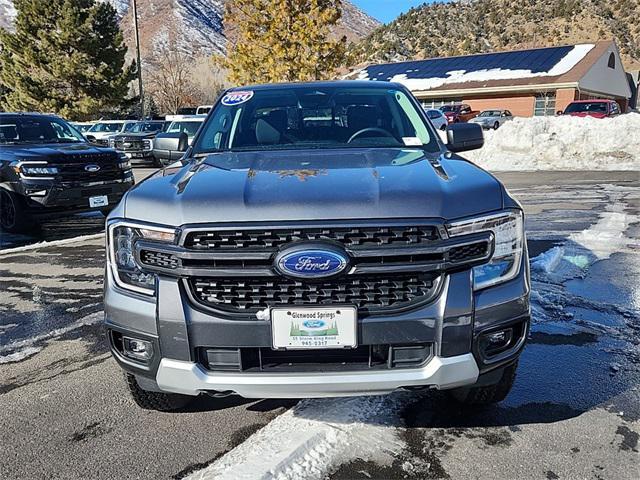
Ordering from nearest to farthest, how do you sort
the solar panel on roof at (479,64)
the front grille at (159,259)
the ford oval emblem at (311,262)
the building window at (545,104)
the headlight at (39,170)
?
the ford oval emblem at (311,262), the front grille at (159,259), the headlight at (39,170), the building window at (545,104), the solar panel on roof at (479,64)

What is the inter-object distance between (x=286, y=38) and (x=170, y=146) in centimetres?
1743

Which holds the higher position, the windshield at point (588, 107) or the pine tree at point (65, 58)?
the pine tree at point (65, 58)

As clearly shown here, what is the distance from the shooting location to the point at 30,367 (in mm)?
3605

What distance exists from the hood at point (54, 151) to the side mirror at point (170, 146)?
4.33 metres

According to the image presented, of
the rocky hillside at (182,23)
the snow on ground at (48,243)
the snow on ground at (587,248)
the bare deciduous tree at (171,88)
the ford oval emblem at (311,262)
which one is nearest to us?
the ford oval emblem at (311,262)

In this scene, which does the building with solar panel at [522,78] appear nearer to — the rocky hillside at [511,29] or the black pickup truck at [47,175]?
the rocky hillside at [511,29]

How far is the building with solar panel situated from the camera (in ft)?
114

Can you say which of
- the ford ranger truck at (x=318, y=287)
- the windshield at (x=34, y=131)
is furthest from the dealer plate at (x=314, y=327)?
the windshield at (x=34, y=131)

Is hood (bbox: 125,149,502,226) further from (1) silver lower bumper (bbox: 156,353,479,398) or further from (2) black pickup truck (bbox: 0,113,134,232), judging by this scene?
(2) black pickup truck (bbox: 0,113,134,232)

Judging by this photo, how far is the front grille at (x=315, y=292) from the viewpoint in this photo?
7.44ft

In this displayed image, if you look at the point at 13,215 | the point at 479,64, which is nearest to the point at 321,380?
the point at 13,215

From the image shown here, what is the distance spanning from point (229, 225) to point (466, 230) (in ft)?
3.25

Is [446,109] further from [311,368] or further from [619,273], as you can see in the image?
[311,368]

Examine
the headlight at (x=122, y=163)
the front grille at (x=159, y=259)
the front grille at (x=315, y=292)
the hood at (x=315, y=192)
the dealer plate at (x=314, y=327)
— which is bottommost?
the headlight at (x=122, y=163)
